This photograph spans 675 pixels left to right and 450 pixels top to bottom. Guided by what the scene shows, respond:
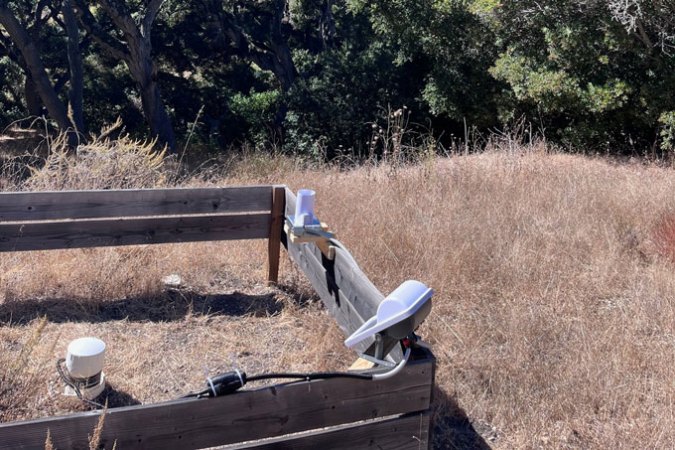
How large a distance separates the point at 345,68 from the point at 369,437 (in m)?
12.7

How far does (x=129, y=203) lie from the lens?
15.5 feet

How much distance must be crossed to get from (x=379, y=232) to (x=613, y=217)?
219cm

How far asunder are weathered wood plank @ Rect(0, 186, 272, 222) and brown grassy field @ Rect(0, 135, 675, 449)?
47 cm

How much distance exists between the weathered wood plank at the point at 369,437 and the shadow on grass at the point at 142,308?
215 centimetres

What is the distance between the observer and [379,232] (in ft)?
17.7

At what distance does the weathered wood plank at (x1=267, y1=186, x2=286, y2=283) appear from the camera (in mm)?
4953

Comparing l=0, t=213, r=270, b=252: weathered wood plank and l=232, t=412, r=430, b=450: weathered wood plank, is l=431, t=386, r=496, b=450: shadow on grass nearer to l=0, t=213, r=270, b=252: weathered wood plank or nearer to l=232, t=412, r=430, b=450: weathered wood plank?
l=232, t=412, r=430, b=450: weathered wood plank

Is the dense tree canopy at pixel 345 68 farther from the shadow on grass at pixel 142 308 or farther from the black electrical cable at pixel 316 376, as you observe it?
the black electrical cable at pixel 316 376

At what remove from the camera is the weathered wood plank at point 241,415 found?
2119mm

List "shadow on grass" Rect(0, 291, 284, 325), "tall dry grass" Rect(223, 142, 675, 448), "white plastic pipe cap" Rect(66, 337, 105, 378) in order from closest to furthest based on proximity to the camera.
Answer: "white plastic pipe cap" Rect(66, 337, 105, 378), "tall dry grass" Rect(223, 142, 675, 448), "shadow on grass" Rect(0, 291, 284, 325)

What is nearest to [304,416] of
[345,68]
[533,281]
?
[533,281]

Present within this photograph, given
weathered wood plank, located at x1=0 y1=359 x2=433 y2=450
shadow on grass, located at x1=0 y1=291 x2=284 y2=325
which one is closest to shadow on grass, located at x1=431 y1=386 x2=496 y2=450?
weathered wood plank, located at x1=0 y1=359 x2=433 y2=450

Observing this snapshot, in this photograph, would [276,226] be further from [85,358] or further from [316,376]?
[316,376]

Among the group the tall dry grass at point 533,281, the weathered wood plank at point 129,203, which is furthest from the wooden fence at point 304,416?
the weathered wood plank at point 129,203
